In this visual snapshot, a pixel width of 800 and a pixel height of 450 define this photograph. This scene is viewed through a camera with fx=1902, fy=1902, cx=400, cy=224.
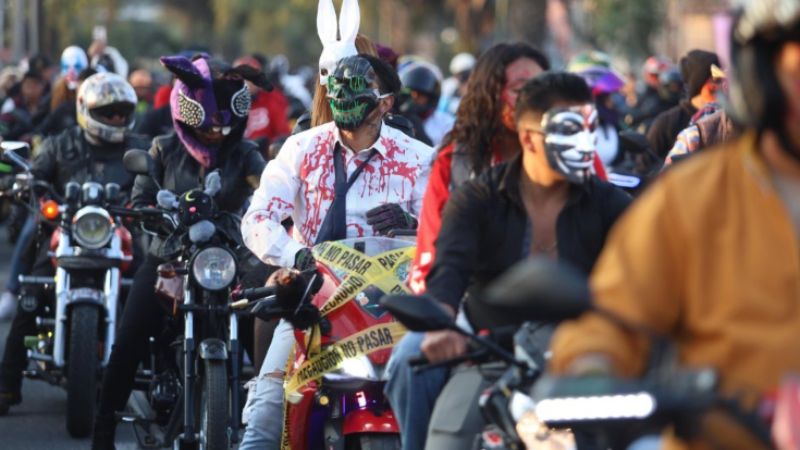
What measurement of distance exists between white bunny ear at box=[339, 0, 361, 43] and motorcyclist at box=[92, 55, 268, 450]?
0.48 metres

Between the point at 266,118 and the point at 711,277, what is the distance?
13.3 m

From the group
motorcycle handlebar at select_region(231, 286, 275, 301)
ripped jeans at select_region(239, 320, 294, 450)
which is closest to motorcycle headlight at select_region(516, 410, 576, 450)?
motorcycle handlebar at select_region(231, 286, 275, 301)

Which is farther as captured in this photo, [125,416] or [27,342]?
[27,342]

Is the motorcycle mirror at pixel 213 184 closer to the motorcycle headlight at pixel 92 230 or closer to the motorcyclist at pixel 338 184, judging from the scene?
the motorcyclist at pixel 338 184

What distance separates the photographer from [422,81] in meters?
15.9

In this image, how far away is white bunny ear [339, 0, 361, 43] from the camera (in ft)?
29.3

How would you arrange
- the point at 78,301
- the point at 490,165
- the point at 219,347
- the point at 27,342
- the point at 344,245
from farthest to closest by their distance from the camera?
1. the point at 27,342
2. the point at 78,301
3. the point at 219,347
4. the point at 344,245
5. the point at 490,165

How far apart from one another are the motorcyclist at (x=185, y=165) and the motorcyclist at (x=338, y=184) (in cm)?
107

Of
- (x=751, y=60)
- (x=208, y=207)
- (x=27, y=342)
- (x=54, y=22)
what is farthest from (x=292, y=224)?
(x=54, y=22)

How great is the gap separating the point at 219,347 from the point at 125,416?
1169 mm

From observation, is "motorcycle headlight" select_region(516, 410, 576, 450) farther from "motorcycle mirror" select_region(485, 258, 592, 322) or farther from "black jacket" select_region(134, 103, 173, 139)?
"black jacket" select_region(134, 103, 173, 139)

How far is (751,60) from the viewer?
3.34 meters

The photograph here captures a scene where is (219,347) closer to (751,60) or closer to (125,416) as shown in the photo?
(125,416)

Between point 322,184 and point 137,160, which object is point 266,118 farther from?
point 322,184
